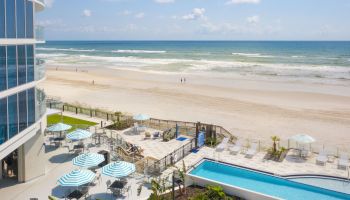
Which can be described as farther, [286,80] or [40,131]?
[286,80]

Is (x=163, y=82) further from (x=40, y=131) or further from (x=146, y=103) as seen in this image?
(x=40, y=131)

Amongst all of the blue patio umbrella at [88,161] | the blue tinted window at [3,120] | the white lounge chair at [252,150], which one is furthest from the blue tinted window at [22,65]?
the white lounge chair at [252,150]

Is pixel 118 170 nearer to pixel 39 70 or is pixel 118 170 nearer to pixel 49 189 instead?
pixel 49 189

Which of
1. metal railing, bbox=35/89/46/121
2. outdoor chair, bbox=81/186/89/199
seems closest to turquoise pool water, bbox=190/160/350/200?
outdoor chair, bbox=81/186/89/199

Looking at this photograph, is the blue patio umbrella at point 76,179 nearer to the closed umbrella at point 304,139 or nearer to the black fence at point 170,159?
the black fence at point 170,159

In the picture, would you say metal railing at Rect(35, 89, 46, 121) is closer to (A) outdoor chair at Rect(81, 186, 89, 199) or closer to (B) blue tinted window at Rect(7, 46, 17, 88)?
(B) blue tinted window at Rect(7, 46, 17, 88)

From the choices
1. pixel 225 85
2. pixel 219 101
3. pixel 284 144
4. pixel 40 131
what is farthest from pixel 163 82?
pixel 40 131
